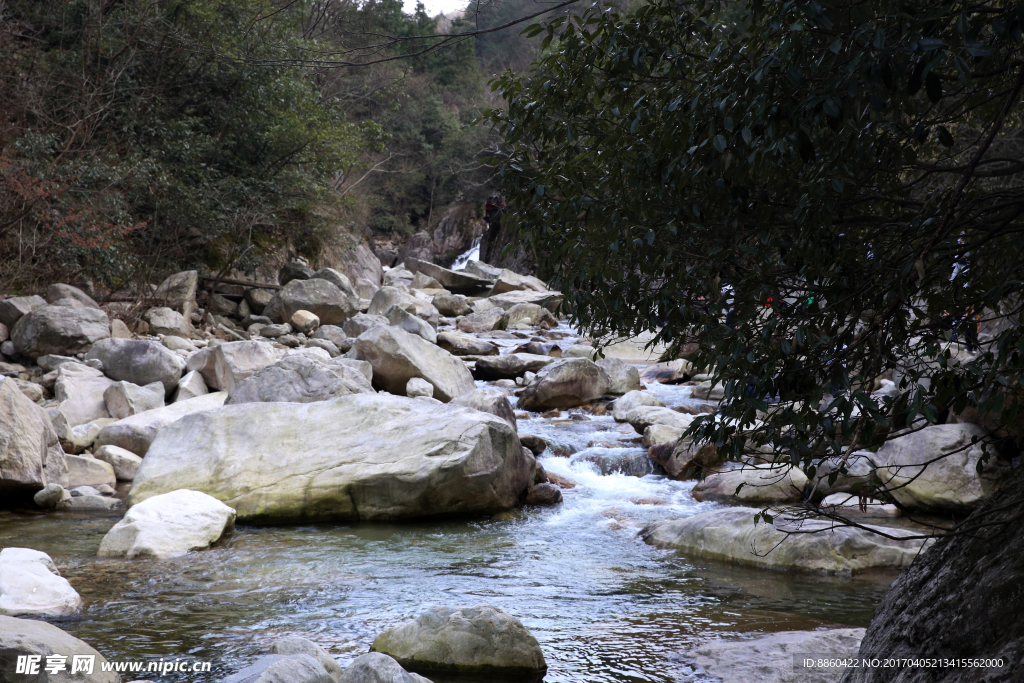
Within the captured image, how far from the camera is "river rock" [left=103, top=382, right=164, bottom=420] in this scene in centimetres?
948

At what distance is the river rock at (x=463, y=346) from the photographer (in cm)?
1611

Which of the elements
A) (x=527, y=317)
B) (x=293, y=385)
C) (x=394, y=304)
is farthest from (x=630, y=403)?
(x=527, y=317)

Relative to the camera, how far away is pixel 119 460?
27.3ft

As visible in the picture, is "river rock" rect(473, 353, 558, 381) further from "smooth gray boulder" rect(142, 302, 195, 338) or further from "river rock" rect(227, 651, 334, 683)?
"river rock" rect(227, 651, 334, 683)

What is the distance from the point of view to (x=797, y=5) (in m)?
1.98

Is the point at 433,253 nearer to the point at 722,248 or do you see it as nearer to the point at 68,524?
the point at 68,524

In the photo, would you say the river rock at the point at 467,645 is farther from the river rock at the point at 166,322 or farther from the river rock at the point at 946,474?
the river rock at the point at 166,322

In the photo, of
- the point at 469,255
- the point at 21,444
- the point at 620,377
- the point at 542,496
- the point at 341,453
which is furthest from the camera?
the point at 469,255

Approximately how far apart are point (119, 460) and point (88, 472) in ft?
1.41

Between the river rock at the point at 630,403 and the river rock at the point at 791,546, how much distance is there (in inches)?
188

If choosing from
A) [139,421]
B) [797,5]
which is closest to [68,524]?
[139,421]

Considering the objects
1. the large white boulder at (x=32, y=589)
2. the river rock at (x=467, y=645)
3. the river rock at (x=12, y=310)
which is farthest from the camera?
the river rock at (x=12, y=310)

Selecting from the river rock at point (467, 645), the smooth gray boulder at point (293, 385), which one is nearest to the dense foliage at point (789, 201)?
the river rock at point (467, 645)

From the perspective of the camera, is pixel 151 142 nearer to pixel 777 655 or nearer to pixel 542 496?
pixel 542 496
